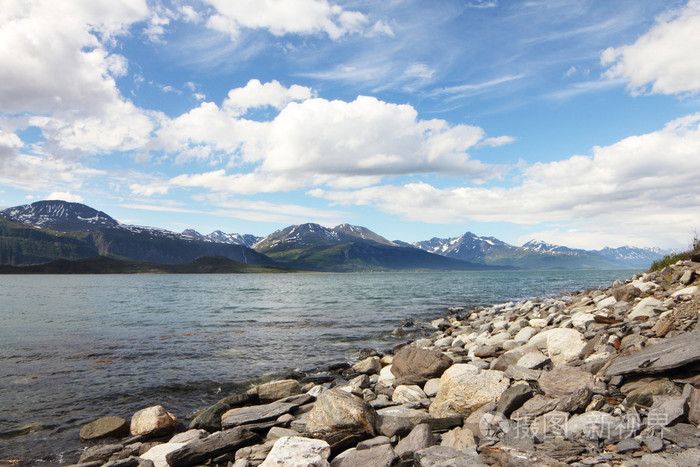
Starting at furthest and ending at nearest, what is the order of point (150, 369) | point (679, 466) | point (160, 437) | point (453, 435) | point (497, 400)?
point (150, 369)
point (160, 437)
point (497, 400)
point (453, 435)
point (679, 466)

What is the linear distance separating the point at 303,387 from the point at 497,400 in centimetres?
800

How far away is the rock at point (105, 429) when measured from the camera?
1121 cm

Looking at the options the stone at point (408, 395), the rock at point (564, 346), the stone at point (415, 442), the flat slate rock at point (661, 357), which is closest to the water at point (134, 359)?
the stone at point (408, 395)

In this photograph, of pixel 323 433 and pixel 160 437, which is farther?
pixel 160 437

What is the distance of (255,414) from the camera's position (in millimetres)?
10938

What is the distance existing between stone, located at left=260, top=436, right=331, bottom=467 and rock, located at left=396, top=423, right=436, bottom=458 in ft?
4.57

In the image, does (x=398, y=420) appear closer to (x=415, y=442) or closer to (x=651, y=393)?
(x=415, y=442)

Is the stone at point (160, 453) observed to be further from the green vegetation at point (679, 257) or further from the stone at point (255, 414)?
the green vegetation at point (679, 257)

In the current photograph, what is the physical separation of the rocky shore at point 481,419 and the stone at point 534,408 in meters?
0.04

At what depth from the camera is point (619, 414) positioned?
728 cm

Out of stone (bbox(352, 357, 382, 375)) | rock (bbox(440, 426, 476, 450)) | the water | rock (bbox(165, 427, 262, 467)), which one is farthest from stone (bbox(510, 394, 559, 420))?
the water

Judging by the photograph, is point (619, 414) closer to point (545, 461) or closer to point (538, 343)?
point (545, 461)

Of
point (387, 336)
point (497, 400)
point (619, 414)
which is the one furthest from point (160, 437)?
point (387, 336)

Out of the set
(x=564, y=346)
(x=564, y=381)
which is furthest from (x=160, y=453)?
(x=564, y=346)
